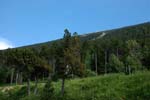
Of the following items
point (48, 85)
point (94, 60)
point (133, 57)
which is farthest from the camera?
point (94, 60)

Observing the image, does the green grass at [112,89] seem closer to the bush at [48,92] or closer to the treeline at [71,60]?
the bush at [48,92]

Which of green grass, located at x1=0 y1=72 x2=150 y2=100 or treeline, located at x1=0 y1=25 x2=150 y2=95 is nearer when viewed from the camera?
green grass, located at x1=0 y1=72 x2=150 y2=100

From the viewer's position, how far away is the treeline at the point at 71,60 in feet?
121

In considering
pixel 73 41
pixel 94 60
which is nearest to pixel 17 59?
pixel 73 41

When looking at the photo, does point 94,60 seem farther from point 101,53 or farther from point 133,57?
point 133,57

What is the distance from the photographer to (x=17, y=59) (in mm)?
48844

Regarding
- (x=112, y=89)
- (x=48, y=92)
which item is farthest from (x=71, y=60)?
(x=112, y=89)

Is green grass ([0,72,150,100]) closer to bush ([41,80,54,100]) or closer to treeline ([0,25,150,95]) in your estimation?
bush ([41,80,54,100])

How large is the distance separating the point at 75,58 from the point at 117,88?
6196 mm

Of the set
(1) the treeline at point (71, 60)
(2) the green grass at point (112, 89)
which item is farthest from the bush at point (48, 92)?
(1) the treeline at point (71, 60)

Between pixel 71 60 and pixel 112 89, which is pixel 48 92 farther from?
pixel 112 89

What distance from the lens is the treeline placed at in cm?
3681

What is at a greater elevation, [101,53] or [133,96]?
[101,53]

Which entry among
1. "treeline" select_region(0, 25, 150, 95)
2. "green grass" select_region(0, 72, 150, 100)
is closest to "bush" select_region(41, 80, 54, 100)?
"green grass" select_region(0, 72, 150, 100)
